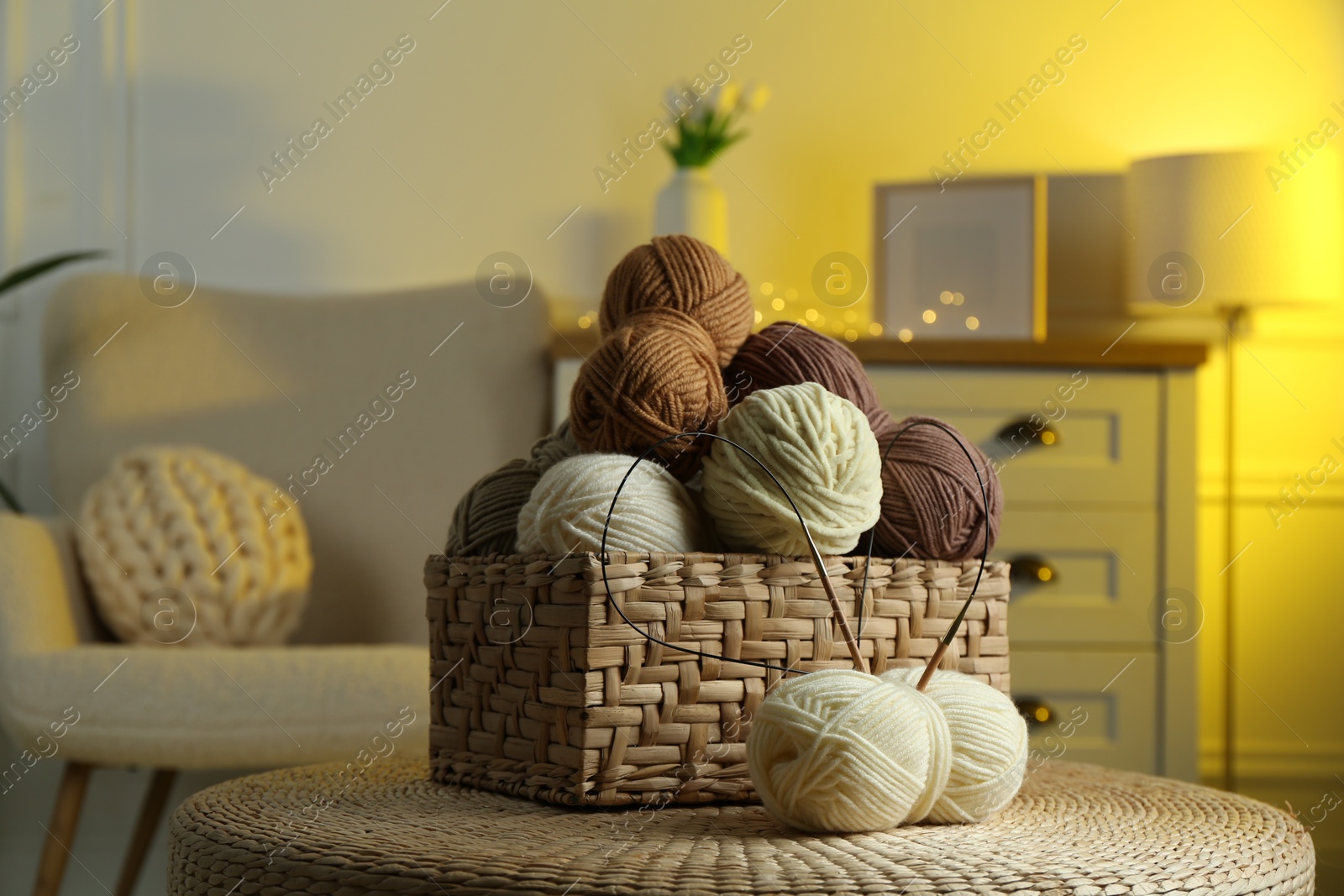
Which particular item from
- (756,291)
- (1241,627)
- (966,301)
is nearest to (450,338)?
(756,291)

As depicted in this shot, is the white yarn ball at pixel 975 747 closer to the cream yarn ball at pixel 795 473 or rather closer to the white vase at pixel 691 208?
the cream yarn ball at pixel 795 473

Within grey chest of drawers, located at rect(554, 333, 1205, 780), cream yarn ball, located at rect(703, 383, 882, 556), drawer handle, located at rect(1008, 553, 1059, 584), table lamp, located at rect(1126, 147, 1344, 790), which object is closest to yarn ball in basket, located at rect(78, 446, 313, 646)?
grey chest of drawers, located at rect(554, 333, 1205, 780)

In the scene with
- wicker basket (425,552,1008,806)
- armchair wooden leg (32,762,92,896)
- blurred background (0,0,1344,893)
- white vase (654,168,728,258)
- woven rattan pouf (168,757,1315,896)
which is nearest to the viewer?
woven rattan pouf (168,757,1315,896)

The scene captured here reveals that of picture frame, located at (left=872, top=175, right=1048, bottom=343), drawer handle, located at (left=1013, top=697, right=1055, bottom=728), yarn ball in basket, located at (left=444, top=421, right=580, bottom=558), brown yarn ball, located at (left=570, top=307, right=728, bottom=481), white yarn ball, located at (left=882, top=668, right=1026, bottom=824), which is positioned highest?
picture frame, located at (left=872, top=175, right=1048, bottom=343)

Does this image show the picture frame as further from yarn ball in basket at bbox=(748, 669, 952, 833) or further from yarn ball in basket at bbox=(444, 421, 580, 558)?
yarn ball in basket at bbox=(748, 669, 952, 833)

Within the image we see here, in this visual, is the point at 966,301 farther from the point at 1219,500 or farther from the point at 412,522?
the point at 412,522

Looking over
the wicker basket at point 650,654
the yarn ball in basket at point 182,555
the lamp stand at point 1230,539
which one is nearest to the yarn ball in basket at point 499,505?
the wicker basket at point 650,654

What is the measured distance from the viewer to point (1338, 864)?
1.85m

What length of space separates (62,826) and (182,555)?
0.37 m

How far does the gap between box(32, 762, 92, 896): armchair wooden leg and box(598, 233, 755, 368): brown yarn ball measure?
1118mm

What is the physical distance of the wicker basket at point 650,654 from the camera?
0.53m

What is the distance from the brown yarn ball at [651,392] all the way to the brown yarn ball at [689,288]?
0.02 m

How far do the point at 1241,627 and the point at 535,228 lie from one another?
140cm

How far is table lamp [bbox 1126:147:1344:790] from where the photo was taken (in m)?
1.69
